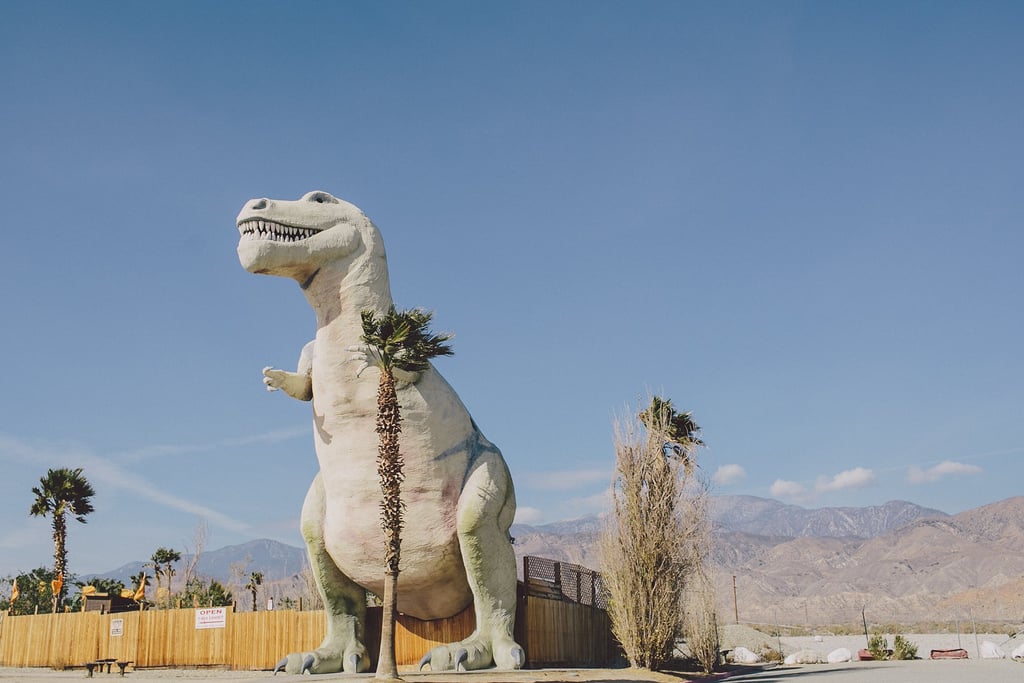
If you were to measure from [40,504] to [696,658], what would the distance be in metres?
17.3

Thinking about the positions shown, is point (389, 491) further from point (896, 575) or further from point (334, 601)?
point (896, 575)

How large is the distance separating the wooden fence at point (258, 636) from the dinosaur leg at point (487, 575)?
105 cm

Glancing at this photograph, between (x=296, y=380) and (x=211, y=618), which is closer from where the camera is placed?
(x=296, y=380)

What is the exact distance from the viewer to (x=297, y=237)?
12195 millimetres

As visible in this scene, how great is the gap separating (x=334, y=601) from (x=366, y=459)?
91.7 inches

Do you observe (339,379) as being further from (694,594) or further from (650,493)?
(694,594)

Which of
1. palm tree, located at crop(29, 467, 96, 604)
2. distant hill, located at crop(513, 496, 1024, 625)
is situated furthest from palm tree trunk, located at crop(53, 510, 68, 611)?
distant hill, located at crop(513, 496, 1024, 625)

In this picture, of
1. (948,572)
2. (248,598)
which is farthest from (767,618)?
(248,598)

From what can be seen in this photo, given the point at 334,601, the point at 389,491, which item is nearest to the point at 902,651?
the point at 334,601

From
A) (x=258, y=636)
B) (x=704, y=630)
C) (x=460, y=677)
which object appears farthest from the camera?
(x=704, y=630)

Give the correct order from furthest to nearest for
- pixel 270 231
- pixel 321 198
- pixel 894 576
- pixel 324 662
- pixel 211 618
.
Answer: pixel 894 576 → pixel 211 618 → pixel 321 198 → pixel 324 662 → pixel 270 231

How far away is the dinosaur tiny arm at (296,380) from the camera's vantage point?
41.4 ft

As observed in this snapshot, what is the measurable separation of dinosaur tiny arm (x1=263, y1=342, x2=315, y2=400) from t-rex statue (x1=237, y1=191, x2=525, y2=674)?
0.02 meters

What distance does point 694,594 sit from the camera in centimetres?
1800
